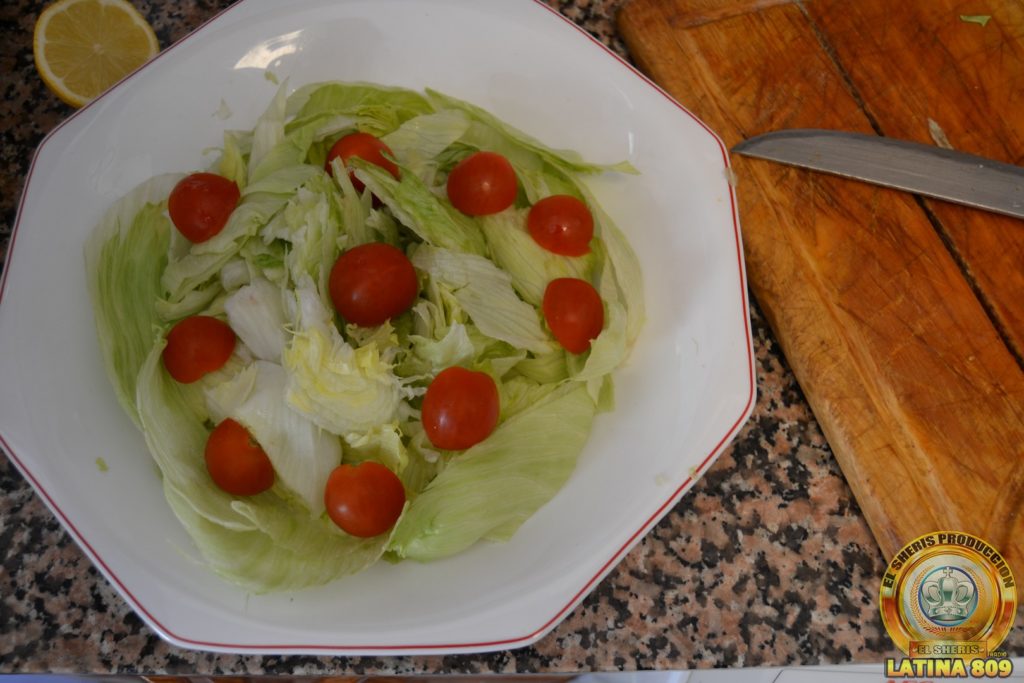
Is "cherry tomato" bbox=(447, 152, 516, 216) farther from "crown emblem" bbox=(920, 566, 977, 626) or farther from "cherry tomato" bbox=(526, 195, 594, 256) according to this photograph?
"crown emblem" bbox=(920, 566, 977, 626)

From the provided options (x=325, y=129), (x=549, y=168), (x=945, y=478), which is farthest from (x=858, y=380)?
(x=325, y=129)

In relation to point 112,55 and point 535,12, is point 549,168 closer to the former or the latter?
point 535,12

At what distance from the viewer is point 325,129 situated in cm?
142

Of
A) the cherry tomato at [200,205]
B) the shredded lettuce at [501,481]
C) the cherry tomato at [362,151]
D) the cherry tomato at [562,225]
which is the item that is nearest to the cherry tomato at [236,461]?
the shredded lettuce at [501,481]

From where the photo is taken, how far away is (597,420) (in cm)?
130

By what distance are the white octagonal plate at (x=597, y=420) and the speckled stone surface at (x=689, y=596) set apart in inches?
7.6

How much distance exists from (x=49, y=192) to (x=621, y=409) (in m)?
1.03

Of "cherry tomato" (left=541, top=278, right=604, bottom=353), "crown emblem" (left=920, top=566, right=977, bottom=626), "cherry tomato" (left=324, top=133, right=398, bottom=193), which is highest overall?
"cherry tomato" (left=324, top=133, right=398, bottom=193)

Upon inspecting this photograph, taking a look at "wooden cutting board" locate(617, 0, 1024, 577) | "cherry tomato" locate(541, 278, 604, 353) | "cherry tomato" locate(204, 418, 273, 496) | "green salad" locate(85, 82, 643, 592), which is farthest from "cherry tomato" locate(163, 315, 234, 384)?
"wooden cutting board" locate(617, 0, 1024, 577)

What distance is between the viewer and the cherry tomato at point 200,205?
1309 mm

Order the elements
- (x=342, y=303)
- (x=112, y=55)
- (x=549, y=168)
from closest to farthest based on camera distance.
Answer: (x=342, y=303)
(x=549, y=168)
(x=112, y=55)

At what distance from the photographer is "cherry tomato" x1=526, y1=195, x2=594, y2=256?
134cm

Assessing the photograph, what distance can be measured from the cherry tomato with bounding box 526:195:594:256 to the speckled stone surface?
471 millimetres

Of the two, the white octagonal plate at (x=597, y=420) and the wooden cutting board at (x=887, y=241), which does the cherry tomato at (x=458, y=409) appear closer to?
the white octagonal plate at (x=597, y=420)
